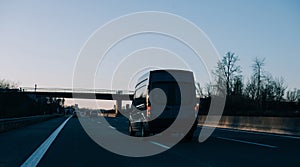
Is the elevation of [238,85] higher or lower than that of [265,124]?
higher

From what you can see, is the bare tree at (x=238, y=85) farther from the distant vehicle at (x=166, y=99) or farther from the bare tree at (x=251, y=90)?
the distant vehicle at (x=166, y=99)

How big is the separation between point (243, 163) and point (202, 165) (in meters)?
1.02

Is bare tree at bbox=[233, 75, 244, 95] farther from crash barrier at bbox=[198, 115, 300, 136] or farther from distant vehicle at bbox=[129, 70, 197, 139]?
distant vehicle at bbox=[129, 70, 197, 139]

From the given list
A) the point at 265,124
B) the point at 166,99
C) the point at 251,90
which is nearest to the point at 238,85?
the point at 251,90

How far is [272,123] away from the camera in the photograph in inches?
966

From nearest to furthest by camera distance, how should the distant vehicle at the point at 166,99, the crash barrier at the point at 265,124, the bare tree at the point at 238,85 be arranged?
1. the distant vehicle at the point at 166,99
2. the crash barrier at the point at 265,124
3. the bare tree at the point at 238,85

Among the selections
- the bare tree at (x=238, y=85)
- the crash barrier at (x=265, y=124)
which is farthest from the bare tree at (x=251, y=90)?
the crash barrier at (x=265, y=124)

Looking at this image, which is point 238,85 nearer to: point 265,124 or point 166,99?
point 265,124

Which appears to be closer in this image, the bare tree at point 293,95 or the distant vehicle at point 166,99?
the distant vehicle at point 166,99

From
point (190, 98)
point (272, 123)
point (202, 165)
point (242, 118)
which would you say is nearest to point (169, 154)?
point (202, 165)

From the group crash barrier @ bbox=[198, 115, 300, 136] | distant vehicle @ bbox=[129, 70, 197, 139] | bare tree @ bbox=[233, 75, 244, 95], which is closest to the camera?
distant vehicle @ bbox=[129, 70, 197, 139]

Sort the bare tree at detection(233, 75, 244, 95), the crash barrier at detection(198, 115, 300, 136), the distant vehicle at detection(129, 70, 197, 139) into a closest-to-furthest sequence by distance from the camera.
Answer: the distant vehicle at detection(129, 70, 197, 139) → the crash barrier at detection(198, 115, 300, 136) → the bare tree at detection(233, 75, 244, 95)

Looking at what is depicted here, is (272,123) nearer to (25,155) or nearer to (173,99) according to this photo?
(173,99)

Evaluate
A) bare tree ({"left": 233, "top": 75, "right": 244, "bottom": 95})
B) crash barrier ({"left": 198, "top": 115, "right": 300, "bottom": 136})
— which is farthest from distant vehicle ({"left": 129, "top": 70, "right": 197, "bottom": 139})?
bare tree ({"left": 233, "top": 75, "right": 244, "bottom": 95})
